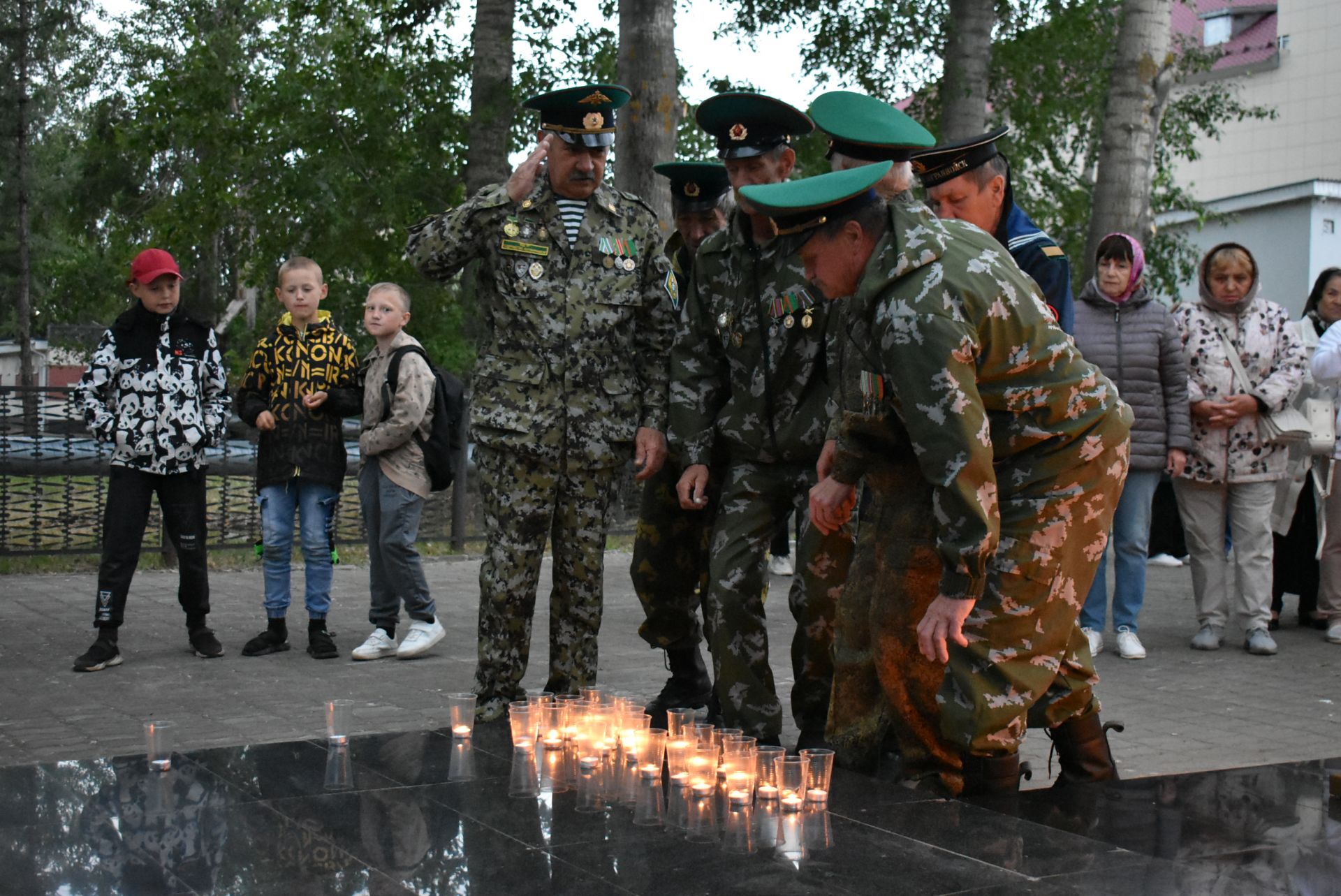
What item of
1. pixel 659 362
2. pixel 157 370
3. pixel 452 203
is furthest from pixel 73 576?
pixel 452 203

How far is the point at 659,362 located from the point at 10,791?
3006mm

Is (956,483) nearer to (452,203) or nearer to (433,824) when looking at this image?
(433,824)

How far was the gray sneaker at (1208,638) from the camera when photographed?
882cm

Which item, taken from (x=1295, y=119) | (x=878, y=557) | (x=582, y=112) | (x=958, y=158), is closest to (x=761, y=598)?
(x=878, y=557)

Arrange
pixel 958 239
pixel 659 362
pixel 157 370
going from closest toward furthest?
pixel 958 239 < pixel 659 362 < pixel 157 370

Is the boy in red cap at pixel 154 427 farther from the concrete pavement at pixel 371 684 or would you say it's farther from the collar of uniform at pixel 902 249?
the collar of uniform at pixel 902 249

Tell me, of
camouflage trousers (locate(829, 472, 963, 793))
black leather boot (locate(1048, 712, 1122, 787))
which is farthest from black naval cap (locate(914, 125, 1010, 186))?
black leather boot (locate(1048, 712, 1122, 787))

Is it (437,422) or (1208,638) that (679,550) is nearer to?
(437,422)

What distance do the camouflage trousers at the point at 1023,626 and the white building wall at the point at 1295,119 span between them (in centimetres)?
3940

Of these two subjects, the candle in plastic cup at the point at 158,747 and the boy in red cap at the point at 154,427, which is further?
the boy in red cap at the point at 154,427

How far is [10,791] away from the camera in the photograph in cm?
448

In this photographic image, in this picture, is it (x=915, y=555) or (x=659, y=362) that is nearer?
(x=915, y=555)

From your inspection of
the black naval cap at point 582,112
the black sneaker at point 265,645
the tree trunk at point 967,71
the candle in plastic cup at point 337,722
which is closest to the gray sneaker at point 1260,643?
the black naval cap at point 582,112

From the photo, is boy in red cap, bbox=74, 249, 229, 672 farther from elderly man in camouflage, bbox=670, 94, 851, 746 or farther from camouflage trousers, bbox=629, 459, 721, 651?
elderly man in camouflage, bbox=670, 94, 851, 746
